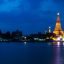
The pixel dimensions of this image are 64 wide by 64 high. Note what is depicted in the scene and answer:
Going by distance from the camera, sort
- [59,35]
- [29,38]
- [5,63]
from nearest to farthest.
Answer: [5,63]
[59,35]
[29,38]

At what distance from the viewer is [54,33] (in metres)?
136

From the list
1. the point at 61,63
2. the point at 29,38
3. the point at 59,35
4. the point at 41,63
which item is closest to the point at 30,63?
the point at 41,63

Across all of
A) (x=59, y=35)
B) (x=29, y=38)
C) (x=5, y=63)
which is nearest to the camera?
(x=5, y=63)

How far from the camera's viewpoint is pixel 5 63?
26.3 meters

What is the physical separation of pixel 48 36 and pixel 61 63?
10973 centimetres

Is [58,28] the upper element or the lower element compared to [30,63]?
upper

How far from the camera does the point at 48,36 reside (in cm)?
13700

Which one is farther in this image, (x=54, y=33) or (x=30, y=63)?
(x=54, y=33)

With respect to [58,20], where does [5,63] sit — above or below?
below

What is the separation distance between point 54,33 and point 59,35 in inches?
89.7

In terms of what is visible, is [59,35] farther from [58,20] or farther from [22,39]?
[22,39]

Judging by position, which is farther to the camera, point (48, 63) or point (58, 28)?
point (58, 28)

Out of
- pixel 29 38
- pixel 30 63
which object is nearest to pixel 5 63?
pixel 30 63

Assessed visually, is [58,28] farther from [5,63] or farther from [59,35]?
[5,63]
